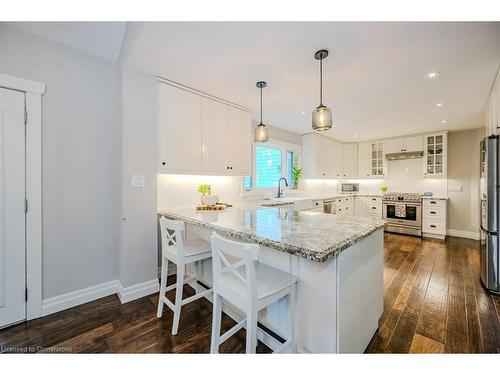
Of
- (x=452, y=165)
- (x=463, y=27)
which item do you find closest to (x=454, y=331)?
(x=463, y=27)

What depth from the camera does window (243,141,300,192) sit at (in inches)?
158

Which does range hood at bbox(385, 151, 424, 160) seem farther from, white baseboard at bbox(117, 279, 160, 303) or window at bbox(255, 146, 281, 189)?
white baseboard at bbox(117, 279, 160, 303)

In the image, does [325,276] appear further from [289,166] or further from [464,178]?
[464,178]

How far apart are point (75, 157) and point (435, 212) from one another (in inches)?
248

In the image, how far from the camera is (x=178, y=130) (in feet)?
8.43

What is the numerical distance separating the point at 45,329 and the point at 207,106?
2724 mm

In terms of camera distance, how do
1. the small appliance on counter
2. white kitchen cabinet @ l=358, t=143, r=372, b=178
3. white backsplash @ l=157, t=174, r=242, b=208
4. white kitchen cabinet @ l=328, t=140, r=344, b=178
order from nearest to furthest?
white backsplash @ l=157, t=174, r=242, b=208, white kitchen cabinet @ l=328, t=140, r=344, b=178, white kitchen cabinet @ l=358, t=143, r=372, b=178, the small appliance on counter

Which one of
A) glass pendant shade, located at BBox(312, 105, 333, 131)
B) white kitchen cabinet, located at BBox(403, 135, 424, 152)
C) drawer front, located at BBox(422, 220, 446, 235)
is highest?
white kitchen cabinet, located at BBox(403, 135, 424, 152)

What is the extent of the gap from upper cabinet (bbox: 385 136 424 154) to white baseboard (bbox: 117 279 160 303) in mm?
5901

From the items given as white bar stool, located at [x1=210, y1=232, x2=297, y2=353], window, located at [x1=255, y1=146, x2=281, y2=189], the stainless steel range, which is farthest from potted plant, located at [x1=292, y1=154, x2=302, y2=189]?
white bar stool, located at [x1=210, y1=232, x2=297, y2=353]

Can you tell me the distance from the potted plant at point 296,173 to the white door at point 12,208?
14.0 ft

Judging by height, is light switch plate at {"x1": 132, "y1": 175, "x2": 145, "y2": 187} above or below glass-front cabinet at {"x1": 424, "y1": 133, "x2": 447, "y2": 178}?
below
